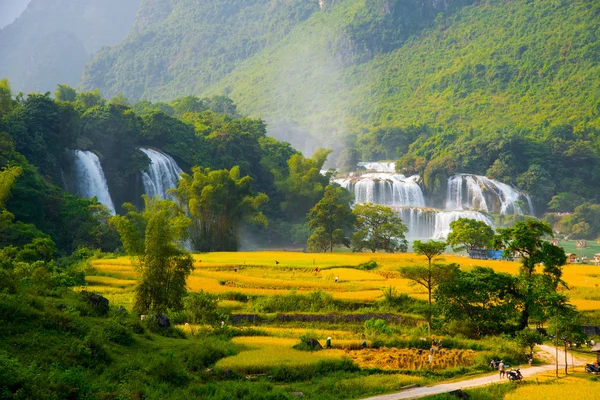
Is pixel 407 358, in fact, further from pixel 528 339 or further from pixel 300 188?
pixel 300 188

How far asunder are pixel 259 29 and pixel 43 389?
168103 mm

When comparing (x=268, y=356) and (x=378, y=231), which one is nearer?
(x=268, y=356)

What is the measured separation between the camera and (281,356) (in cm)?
1859

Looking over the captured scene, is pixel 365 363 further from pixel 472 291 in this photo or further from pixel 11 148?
pixel 11 148

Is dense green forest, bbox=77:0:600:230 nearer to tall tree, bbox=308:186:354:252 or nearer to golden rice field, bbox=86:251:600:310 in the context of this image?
tall tree, bbox=308:186:354:252

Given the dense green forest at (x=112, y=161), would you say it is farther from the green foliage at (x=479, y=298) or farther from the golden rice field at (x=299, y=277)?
the green foliage at (x=479, y=298)

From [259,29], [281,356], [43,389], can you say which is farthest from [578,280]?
[259,29]

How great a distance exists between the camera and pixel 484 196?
2938 inches

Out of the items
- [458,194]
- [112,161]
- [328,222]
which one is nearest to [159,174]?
[112,161]

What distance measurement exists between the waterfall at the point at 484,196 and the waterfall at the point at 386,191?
14.5 ft

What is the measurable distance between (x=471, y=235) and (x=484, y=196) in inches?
1268

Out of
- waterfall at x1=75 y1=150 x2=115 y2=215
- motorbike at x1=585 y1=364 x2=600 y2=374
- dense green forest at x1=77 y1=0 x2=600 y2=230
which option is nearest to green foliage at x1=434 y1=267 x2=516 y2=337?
motorbike at x1=585 y1=364 x2=600 y2=374

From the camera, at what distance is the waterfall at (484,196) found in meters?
73.8

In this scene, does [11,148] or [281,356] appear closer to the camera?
Result: [281,356]
